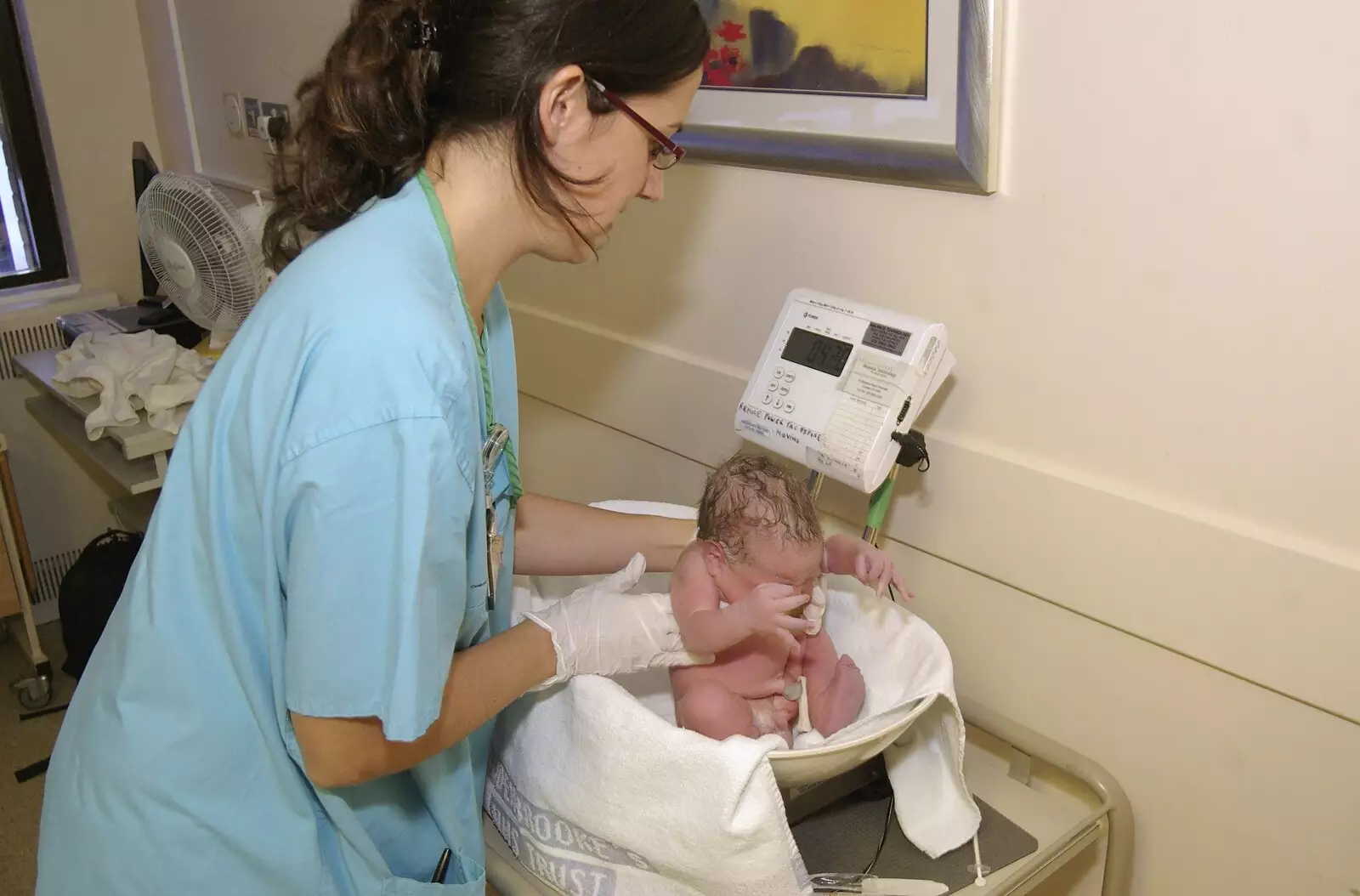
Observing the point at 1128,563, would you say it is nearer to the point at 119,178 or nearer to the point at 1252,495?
the point at 1252,495

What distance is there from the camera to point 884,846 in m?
1.11

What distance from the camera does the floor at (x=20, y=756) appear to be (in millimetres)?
2035

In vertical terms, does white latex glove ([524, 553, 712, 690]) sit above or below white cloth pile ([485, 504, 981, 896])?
above

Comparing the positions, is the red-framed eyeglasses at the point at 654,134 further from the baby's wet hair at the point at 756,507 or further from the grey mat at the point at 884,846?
the grey mat at the point at 884,846

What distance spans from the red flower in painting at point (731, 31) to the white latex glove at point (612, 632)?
68cm

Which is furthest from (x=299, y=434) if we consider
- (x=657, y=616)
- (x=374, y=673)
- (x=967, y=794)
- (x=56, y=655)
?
(x=56, y=655)

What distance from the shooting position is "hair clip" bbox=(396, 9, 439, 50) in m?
0.89

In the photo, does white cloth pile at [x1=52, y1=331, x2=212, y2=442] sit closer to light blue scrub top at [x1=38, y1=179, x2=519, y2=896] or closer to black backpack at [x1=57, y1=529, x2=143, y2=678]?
black backpack at [x1=57, y1=529, x2=143, y2=678]

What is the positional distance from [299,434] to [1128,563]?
821 millimetres

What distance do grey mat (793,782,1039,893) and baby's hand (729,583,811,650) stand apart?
24 cm

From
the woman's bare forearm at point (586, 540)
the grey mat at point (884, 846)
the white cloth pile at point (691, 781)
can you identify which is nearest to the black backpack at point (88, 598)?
the woman's bare forearm at point (586, 540)

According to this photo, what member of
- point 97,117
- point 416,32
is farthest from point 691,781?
point 97,117

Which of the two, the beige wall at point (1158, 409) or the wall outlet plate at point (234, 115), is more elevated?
the wall outlet plate at point (234, 115)

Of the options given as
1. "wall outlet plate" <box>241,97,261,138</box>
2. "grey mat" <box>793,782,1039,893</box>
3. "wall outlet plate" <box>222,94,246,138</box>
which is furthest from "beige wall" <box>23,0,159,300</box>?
"grey mat" <box>793,782,1039,893</box>
